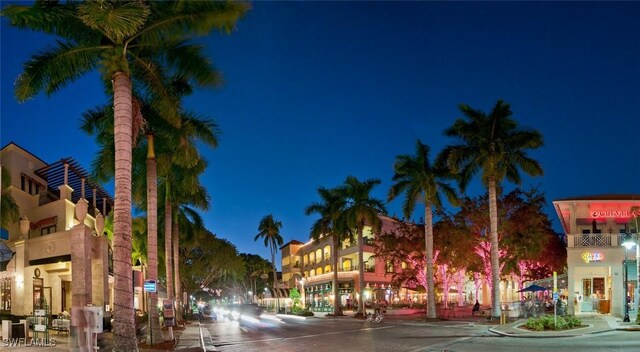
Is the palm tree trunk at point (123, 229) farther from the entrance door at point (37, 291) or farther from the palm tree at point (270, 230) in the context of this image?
the palm tree at point (270, 230)

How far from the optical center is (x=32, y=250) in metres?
35.2

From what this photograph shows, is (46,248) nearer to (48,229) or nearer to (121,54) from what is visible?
(48,229)

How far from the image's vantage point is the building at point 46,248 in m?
31.5

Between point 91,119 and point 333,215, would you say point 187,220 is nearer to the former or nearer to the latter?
point 333,215

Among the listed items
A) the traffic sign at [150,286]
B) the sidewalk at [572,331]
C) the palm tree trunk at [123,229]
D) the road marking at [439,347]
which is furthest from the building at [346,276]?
the palm tree trunk at [123,229]

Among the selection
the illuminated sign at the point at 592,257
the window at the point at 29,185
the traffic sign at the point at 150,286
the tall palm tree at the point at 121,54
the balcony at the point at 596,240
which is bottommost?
the illuminated sign at the point at 592,257

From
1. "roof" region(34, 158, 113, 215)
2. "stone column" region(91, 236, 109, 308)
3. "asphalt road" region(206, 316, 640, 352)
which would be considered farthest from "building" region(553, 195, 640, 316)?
"roof" region(34, 158, 113, 215)

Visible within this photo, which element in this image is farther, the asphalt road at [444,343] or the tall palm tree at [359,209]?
the tall palm tree at [359,209]

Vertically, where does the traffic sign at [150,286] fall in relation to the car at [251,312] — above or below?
above

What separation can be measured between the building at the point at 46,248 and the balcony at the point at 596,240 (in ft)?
99.2

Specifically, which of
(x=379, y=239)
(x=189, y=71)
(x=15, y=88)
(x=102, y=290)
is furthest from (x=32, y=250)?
(x=379, y=239)

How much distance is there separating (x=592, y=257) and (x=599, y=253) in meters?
0.51

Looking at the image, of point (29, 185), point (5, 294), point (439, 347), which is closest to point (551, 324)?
point (439, 347)

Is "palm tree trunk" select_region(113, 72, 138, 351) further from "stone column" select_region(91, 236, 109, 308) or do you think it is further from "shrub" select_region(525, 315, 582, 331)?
"shrub" select_region(525, 315, 582, 331)
